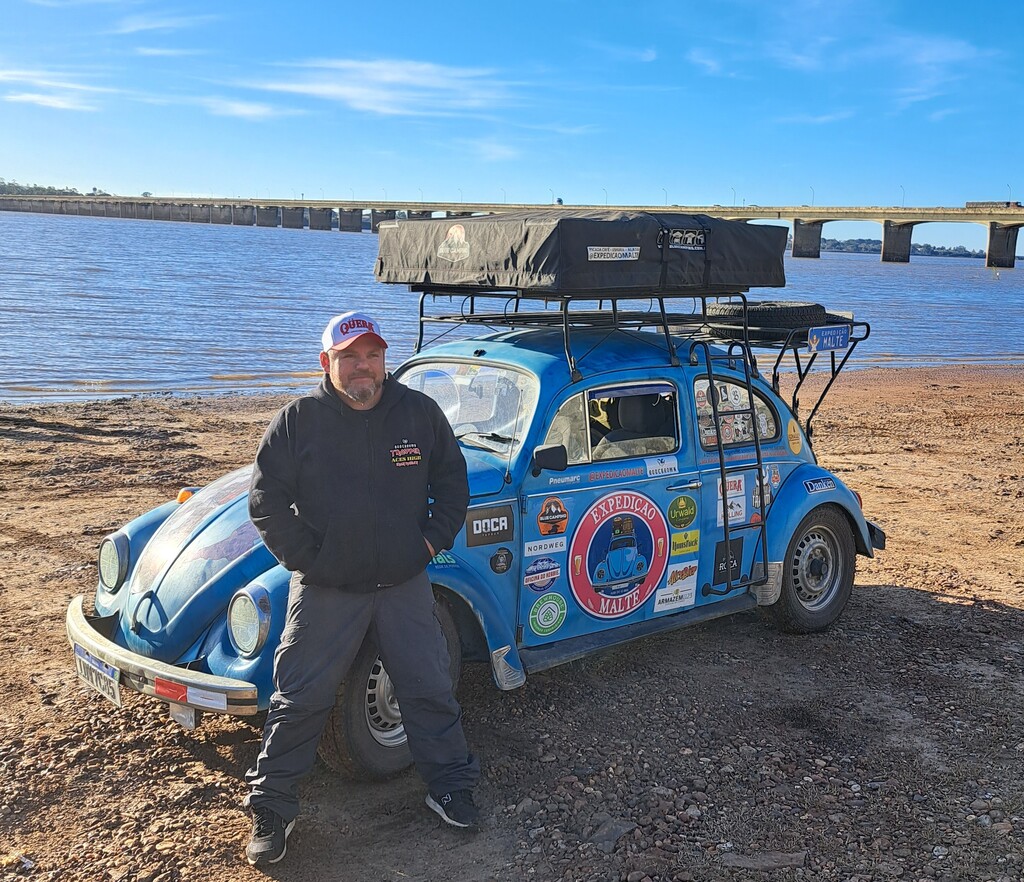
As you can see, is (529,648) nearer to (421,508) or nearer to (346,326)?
(421,508)

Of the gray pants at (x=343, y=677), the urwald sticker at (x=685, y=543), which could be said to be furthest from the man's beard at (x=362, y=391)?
the urwald sticker at (x=685, y=543)

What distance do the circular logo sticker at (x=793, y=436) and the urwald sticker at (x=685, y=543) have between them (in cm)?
114

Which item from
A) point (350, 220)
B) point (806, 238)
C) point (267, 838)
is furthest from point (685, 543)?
point (350, 220)

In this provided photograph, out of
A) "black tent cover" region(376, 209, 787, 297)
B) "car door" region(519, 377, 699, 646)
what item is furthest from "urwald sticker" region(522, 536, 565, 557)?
"black tent cover" region(376, 209, 787, 297)

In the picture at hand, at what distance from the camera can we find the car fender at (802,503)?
21.4 feet

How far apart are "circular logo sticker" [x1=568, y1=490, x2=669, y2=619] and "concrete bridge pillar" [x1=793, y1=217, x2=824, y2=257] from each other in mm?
110151

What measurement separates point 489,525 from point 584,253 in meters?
1.47

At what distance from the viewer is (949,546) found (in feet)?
29.4

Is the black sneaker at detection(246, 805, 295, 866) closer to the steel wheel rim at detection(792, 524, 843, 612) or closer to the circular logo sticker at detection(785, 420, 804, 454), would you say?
the steel wheel rim at detection(792, 524, 843, 612)

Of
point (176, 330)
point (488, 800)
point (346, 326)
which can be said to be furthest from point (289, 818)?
point (176, 330)

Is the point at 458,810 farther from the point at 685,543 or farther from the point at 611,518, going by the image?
the point at 685,543

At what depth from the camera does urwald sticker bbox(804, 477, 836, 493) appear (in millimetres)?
6717

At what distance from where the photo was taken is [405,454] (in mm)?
4238

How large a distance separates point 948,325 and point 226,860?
42.3 metres
